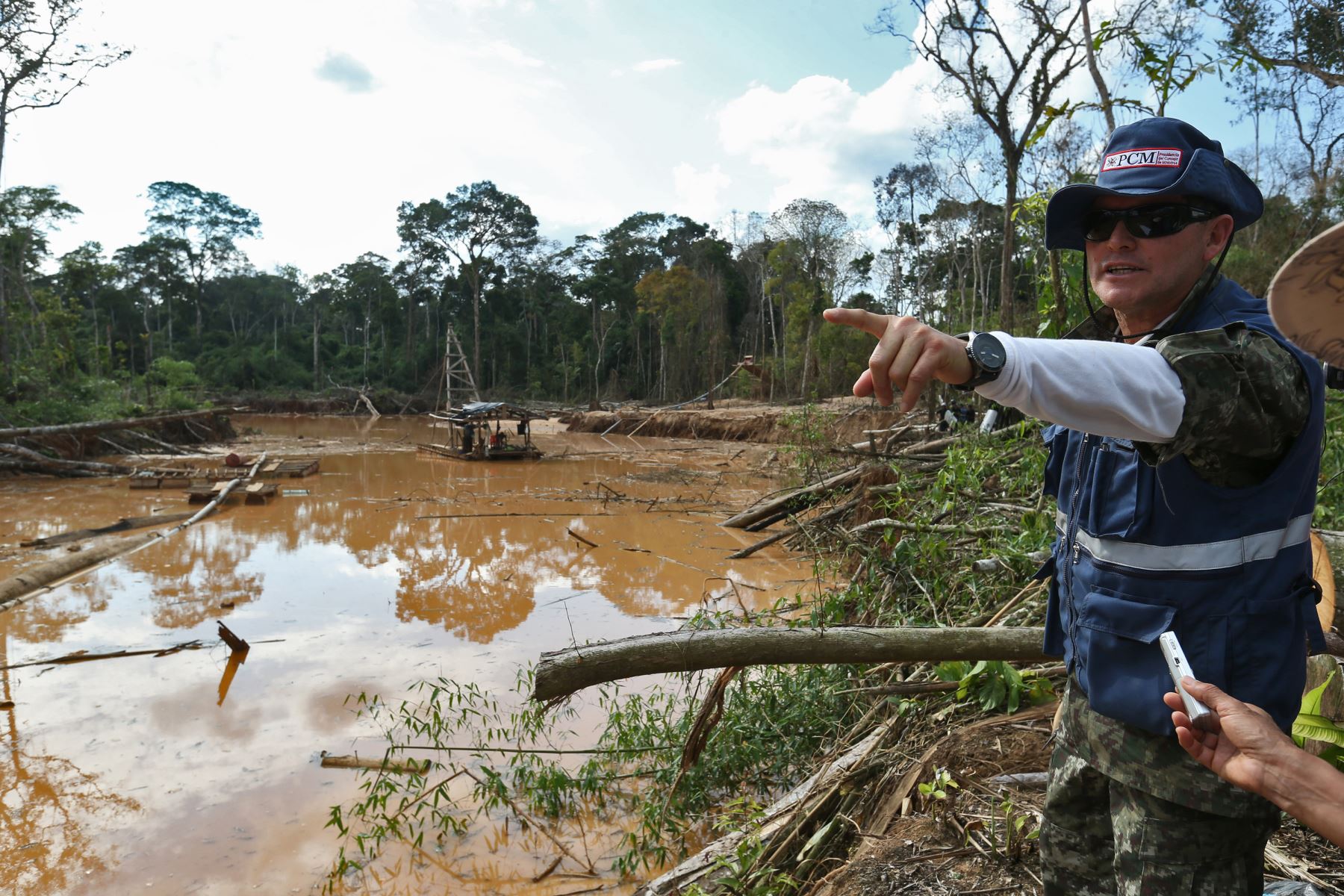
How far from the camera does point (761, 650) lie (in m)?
2.58

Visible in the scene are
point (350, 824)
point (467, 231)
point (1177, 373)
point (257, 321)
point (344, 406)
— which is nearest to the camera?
point (1177, 373)

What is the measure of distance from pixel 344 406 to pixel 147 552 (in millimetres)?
30321

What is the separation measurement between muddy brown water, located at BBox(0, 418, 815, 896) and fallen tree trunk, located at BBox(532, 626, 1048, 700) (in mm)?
1462

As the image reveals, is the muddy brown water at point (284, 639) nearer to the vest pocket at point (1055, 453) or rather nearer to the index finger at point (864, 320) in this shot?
the vest pocket at point (1055, 453)

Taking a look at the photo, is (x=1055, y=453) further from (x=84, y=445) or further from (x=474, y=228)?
(x=474, y=228)

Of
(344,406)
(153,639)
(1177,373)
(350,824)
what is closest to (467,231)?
(344,406)

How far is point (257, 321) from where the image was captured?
52000 millimetres

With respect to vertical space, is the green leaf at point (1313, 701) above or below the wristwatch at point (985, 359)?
below

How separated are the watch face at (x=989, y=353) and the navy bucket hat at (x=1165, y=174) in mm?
506

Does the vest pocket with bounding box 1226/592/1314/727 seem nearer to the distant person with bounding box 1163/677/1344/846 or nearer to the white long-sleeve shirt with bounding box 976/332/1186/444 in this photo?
the distant person with bounding box 1163/677/1344/846

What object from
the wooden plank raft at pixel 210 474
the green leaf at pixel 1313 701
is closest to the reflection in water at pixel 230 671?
the green leaf at pixel 1313 701

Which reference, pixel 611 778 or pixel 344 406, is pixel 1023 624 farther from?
pixel 344 406

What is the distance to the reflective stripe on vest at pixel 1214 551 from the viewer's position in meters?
1.26

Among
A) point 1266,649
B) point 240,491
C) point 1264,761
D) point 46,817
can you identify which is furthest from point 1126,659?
point 240,491
